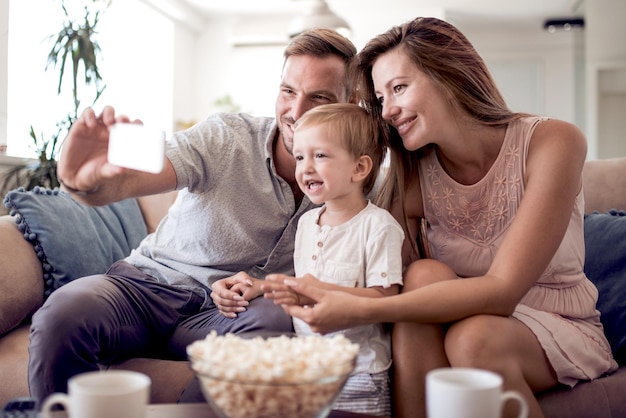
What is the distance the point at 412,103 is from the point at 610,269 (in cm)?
A: 78

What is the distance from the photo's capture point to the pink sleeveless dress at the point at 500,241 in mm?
1495

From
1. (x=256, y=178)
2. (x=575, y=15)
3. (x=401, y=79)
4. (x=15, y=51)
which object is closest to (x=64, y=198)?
(x=256, y=178)

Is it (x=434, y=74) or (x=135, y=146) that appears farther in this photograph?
(x=434, y=74)

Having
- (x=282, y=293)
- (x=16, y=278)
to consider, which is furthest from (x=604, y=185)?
(x=16, y=278)

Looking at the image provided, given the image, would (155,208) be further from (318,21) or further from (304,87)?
(318,21)

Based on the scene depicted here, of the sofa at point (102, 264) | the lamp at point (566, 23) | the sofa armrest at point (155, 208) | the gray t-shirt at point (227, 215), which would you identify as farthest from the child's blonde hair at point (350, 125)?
the lamp at point (566, 23)

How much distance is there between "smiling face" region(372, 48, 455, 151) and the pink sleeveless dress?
0.17 m

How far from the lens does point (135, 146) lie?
131 centimetres

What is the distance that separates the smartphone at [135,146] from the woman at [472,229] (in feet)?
1.24

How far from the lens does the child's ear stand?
1590 millimetres

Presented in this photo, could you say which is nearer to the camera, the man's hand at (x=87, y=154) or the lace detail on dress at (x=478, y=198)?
the man's hand at (x=87, y=154)

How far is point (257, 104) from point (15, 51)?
342 centimetres

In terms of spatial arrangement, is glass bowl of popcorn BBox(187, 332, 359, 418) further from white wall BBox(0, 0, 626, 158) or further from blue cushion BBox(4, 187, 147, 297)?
white wall BBox(0, 0, 626, 158)

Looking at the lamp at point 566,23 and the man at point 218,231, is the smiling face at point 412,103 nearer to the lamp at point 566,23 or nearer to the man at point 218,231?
the man at point 218,231
